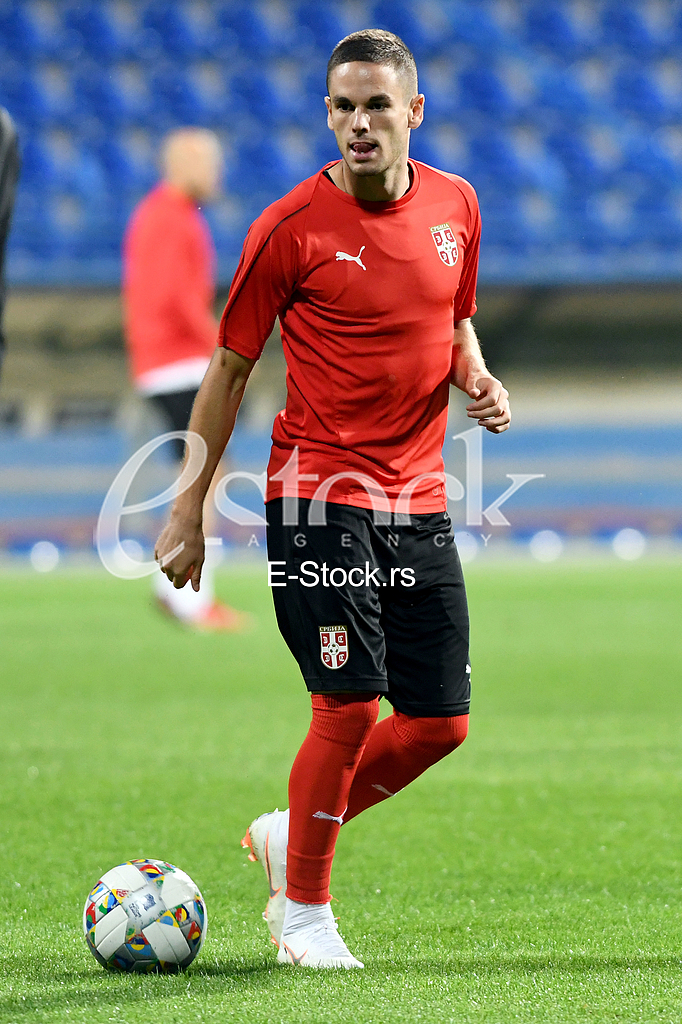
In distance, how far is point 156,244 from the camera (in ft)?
25.5

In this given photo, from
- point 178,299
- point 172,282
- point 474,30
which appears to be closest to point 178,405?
point 178,299

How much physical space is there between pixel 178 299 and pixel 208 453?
210 inches

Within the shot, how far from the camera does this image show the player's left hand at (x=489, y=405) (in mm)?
2547

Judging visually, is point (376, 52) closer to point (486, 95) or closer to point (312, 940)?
point (312, 940)

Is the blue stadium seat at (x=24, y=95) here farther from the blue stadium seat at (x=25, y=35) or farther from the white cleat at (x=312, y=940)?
the white cleat at (x=312, y=940)

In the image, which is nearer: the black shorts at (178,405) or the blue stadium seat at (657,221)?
the black shorts at (178,405)

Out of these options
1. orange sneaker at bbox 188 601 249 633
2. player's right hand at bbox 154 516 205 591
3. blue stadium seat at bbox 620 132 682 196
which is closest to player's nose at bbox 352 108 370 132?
player's right hand at bbox 154 516 205 591

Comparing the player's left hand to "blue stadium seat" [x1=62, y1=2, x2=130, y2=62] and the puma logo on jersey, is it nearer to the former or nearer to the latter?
the puma logo on jersey

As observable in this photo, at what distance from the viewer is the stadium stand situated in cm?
1630

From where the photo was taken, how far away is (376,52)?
2.46 metres

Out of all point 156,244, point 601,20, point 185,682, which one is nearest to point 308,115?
point 601,20

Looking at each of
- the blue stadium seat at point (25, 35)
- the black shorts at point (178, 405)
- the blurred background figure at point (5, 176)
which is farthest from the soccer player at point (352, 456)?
the blue stadium seat at point (25, 35)

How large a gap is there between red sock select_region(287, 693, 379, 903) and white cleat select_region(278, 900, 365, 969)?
23 mm

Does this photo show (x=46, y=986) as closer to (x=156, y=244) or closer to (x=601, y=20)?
(x=156, y=244)
